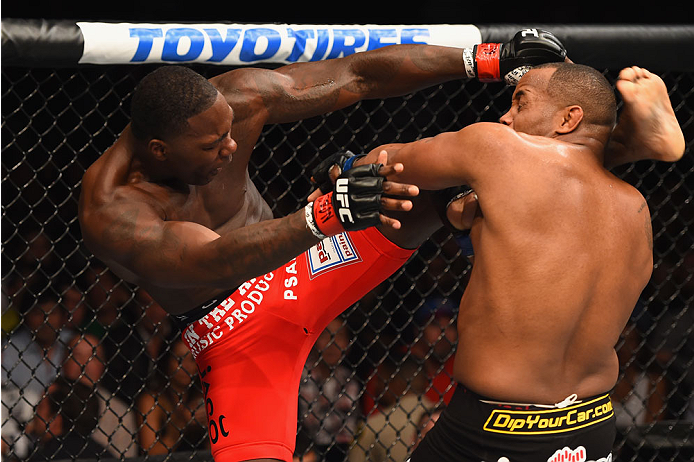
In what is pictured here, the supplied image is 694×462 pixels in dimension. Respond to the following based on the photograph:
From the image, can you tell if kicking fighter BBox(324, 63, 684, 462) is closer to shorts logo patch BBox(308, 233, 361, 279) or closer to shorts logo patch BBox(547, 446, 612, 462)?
shorts logo patch BBox(547, 446, 612, 462)

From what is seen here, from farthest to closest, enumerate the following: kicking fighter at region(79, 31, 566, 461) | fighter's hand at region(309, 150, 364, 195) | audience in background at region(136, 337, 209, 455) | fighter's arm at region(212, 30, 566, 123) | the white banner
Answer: audience in background at region(136, 337, 209, 455) → the white banner → fighter's arm at region(212, 30, 566, 123) → fighter's hand at region(309, 150, 364, 195) → kicking fighter at region(79, 31, 566, 461)

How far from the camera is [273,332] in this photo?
1951 mm

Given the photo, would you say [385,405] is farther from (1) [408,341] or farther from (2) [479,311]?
(2) [479,311]

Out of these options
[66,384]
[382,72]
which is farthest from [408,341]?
[382,72]

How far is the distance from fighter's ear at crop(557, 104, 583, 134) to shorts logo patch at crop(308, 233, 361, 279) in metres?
0.59

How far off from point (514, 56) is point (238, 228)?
80cm

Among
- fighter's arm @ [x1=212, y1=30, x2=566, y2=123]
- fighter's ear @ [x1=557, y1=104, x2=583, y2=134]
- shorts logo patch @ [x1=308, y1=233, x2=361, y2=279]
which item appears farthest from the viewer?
fighter's arm @ [x1=212, y1=30, x2=566, y2=123]

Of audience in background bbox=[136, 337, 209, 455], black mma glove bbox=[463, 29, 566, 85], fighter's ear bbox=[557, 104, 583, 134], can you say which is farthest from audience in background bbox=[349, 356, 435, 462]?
fighter's ear bbox=[557, 104, 583, 134]

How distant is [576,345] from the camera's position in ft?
4.94

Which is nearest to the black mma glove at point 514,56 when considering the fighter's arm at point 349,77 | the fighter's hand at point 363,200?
the fighter's arm at point 349,77

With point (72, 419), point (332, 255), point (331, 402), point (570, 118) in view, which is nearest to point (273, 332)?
point (332, 255)

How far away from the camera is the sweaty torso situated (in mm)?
1451

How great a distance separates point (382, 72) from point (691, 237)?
239 centimetres

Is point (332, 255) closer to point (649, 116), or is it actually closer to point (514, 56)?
point (514, 56)
